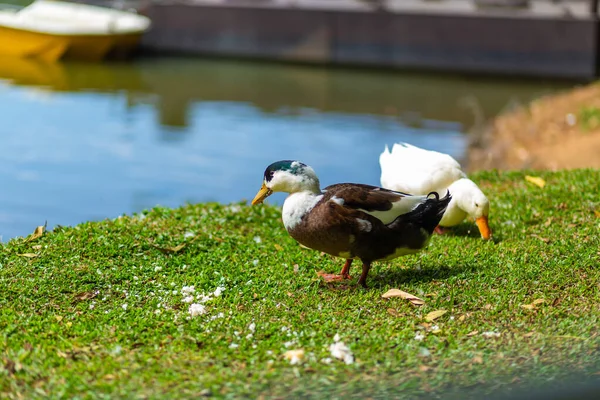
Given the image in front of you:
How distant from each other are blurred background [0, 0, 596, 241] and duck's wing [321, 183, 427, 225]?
5394 mm

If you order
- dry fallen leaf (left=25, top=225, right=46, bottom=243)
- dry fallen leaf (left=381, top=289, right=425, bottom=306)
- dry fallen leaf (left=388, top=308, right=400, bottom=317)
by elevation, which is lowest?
dry fallen leaf (left=388, top=308, right=400, bottom=317)

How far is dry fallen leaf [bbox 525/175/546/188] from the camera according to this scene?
781 cm

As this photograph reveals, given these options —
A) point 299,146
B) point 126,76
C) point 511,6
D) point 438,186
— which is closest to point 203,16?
point 126,76

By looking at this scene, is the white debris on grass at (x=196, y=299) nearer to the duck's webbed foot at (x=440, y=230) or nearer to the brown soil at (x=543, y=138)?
the duck's webbed foot at (x=440, y=230)

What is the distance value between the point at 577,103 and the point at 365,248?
1139 centimetres

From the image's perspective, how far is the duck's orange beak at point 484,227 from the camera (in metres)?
6.21

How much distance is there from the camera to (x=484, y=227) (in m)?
6.23

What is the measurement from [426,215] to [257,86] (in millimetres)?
13961

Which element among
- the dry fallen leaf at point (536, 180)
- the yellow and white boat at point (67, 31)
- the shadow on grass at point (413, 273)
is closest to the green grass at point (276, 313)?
the shadow on grass at point (413, 273)

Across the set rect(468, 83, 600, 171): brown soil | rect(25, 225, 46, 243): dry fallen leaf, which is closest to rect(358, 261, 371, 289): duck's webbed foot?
rect(25, 225, 46, 243): dry fallen leaf

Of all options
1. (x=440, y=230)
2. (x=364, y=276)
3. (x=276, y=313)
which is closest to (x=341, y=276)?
(x=364, y=276)

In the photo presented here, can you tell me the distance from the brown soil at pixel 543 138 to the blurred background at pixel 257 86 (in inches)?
21.4

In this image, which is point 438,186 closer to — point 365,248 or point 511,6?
point 365,248

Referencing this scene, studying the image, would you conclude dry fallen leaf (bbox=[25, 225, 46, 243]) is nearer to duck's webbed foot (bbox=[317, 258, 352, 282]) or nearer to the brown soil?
duck's webbed foot (bbox=[317, 258, 352, 282])
